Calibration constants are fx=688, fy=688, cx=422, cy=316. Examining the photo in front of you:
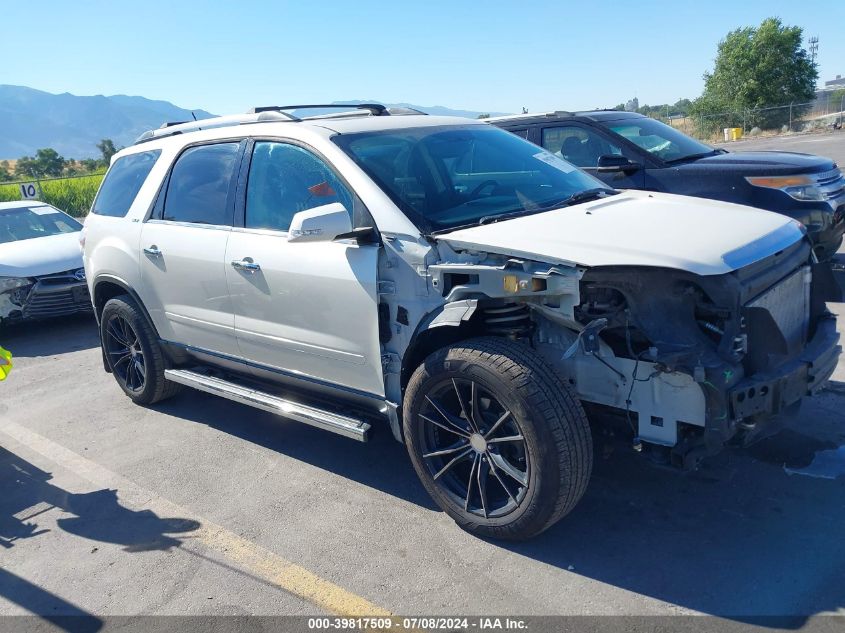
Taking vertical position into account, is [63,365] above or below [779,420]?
below

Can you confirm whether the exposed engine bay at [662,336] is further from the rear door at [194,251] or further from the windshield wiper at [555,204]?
the rear door at [194,251]

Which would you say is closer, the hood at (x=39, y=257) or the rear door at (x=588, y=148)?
the rear door at (x=588, y=148)

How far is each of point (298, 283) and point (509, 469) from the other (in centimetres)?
156

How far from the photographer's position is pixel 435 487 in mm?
3477

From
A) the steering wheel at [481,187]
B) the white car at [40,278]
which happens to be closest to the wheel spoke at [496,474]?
the steering wheel at [481,187]

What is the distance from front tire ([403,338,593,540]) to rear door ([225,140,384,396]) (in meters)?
0.42

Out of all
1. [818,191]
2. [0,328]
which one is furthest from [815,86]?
[0,328]

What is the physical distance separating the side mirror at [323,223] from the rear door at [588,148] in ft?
14.1

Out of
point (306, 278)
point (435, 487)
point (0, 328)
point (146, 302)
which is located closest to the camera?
point (435, 487)

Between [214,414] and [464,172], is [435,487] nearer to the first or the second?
[464,172]

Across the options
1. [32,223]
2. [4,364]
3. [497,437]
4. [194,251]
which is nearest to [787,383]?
[497,437]

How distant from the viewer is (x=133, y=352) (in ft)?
18.1

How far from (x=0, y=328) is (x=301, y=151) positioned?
7.16 meters

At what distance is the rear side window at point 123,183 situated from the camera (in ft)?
17.2
